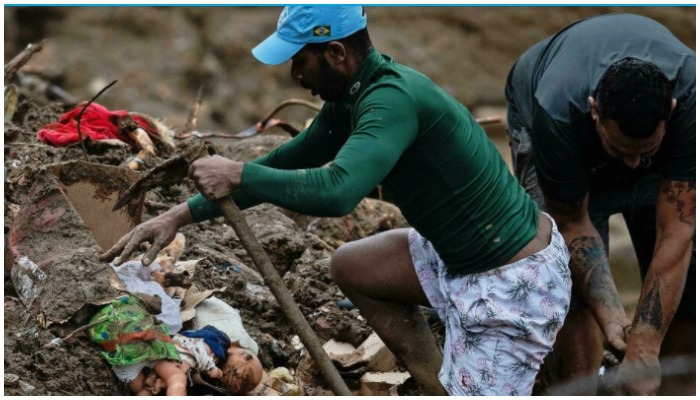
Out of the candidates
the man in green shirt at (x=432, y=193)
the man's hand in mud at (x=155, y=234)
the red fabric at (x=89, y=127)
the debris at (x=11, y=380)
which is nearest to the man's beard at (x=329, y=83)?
the man in green shirt at (x=432, y=193)

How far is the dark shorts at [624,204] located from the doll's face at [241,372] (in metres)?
1.39

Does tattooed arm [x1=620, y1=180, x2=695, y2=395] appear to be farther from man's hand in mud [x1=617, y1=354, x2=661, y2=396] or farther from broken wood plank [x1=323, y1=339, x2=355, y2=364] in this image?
broken wood plank [x1=323, y1=339, x2=355, y2=364]

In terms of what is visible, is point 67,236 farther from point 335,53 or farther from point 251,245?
point 335,53

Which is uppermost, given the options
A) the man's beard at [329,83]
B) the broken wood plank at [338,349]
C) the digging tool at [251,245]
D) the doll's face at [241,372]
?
the man's beard at [329,83]

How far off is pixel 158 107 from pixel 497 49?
4.40 metres

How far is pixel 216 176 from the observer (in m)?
3.53

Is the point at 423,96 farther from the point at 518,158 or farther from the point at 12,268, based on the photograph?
the point at 12,268

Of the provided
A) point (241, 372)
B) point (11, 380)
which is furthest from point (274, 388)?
point (11, 380)

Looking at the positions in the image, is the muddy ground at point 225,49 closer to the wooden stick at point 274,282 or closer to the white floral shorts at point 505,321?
the white floral shorts at point 505,321

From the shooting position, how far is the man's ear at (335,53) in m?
3.64

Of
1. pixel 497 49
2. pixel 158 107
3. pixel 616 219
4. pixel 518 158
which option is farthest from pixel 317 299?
pixel 497 49

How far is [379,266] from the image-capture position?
411 cm

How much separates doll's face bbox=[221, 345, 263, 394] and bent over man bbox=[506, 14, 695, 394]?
51.3 inches

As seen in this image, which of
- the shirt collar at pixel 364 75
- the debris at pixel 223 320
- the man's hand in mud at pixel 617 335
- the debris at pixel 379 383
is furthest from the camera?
the debris at pixel 379 383
